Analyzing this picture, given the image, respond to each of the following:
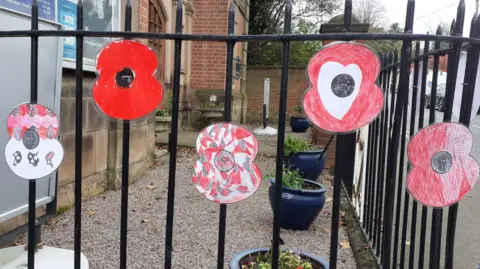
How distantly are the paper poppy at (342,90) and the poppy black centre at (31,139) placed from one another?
106cm

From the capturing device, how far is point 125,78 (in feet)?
5.10

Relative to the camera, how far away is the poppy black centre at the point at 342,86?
4.57 feet

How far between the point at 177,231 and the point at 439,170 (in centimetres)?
250

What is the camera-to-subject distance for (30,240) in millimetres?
1677

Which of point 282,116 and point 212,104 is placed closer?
point 282,116

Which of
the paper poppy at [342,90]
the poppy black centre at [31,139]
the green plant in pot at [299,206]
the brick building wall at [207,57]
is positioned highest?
the brick building wall at [207,57]

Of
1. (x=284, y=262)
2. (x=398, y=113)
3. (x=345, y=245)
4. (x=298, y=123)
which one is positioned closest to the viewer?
(x=398, y=113)

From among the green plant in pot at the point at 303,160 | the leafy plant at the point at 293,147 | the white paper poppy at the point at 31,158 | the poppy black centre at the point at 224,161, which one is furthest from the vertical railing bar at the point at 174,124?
the leafy plant at the point at 293,147

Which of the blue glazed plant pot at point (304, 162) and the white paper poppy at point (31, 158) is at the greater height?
the white paper poppy at point (31, 158)

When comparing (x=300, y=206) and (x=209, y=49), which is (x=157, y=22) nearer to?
(x=209, y=49)

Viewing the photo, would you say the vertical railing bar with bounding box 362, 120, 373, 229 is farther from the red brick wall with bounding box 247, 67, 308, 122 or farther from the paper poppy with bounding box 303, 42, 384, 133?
the red brick wall with bounding box 247, 67, 308, 122

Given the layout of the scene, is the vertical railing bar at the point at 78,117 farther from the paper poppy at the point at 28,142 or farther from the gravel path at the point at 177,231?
the gravel path at the point at 177,231

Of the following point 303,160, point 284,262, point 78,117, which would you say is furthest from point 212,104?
point 78,117

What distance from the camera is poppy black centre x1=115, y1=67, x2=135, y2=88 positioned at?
1.55 meters
